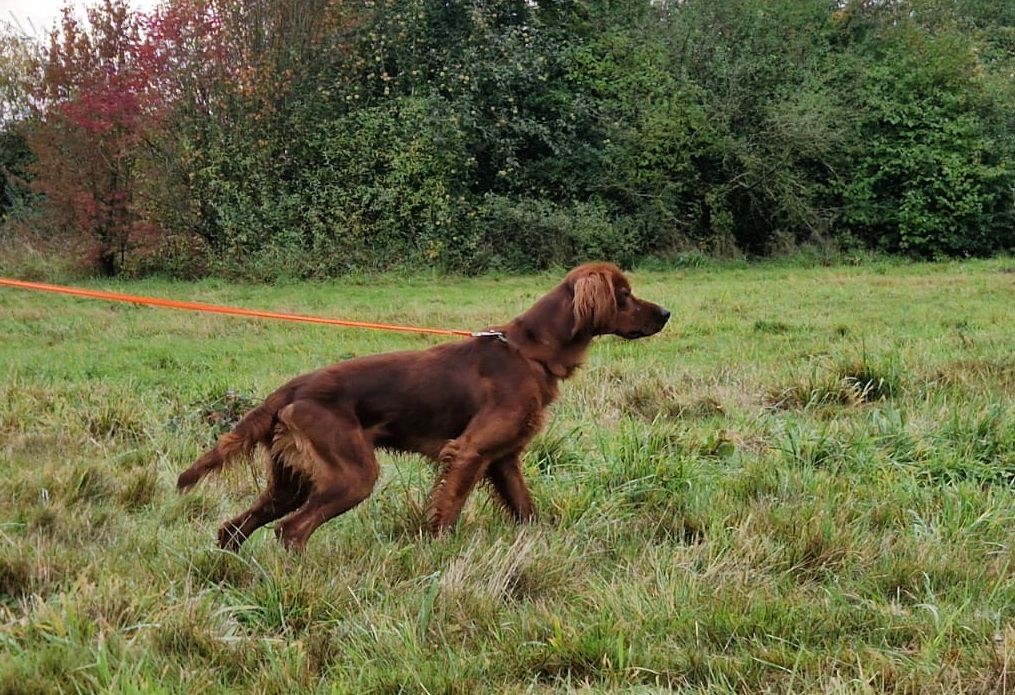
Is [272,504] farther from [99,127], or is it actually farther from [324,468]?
[99,127]

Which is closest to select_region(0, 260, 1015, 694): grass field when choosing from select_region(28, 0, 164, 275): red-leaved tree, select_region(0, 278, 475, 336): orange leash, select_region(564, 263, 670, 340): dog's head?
select_region(564, 263, 670, 340): dog's head

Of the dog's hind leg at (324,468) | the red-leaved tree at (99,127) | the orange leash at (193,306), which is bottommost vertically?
the dog's hind leg at (324,468)

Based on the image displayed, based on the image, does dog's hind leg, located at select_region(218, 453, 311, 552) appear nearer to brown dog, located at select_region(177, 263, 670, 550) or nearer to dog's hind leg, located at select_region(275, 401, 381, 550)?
brown dog, located at select_region(177, 263, 670, 550)

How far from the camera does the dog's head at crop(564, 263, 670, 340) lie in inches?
157

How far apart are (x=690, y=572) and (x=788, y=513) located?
0.71 m

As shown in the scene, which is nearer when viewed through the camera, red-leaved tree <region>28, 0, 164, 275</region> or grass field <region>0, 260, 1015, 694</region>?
grass field <region>0, 260, 1015, 694</region>

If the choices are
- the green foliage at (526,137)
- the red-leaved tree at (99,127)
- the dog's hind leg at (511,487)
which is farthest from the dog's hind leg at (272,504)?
the red-leaved tree at (99,127)

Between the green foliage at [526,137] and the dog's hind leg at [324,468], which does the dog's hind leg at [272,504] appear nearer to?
the dog's hind leg at [324,468]

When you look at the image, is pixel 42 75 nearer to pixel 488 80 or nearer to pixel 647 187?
pixel 488 80

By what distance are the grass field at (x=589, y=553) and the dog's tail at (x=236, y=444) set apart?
259 mm

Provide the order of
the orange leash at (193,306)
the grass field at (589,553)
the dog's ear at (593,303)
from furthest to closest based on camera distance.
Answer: the orange leash at (193,306) < the dog's ear at (593,303) < the grass field at (589,553)

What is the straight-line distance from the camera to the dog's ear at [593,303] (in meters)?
3.96

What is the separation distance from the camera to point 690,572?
298 centimetres

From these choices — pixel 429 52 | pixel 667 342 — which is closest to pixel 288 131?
pixel 429 52
